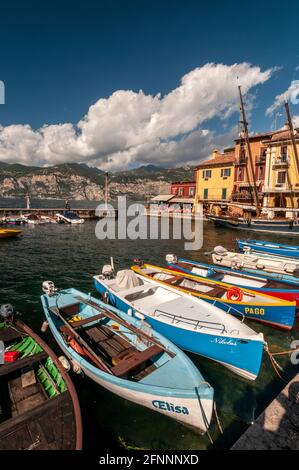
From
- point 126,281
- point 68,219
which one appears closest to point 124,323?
point 126,281

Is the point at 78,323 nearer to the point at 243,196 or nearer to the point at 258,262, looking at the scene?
the point at 258,262

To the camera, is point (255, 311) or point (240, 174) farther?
point (240, 174)

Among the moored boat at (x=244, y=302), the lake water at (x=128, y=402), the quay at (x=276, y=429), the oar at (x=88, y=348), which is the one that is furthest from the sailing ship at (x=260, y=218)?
the oar at (x=88, y=348)

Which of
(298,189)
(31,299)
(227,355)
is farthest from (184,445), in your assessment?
(298,189)

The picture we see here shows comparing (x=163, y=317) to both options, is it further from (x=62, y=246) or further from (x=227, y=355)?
(x=62, y=246)

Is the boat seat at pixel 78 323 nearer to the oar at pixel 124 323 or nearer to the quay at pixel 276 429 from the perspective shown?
the oar at pixel 124 323

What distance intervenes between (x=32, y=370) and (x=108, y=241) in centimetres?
2875

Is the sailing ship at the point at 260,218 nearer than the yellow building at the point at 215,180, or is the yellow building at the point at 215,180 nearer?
the sailing ship at the point at 260,218

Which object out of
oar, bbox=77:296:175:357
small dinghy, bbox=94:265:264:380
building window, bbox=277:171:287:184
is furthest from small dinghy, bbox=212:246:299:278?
building window, bbox=277:171:287:184

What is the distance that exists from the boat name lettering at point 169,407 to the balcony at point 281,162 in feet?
183

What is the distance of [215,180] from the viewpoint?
6328 centimetres

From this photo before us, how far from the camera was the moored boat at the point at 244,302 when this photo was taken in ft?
37.0

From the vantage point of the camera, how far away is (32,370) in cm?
741

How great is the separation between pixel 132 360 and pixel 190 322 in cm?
343
